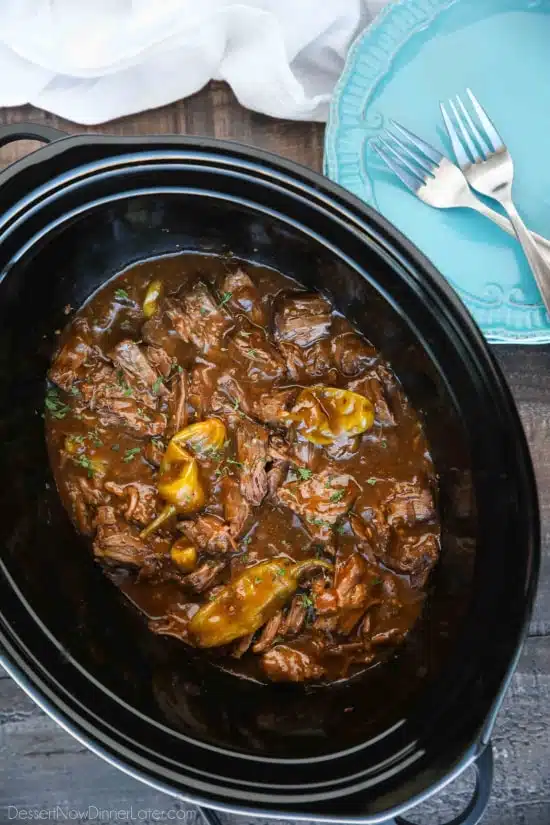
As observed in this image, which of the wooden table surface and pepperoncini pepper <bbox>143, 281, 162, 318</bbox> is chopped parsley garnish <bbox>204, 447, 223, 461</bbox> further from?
the wooden table surface

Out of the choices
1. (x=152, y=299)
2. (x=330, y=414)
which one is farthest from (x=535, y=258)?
(x=152, y=299)

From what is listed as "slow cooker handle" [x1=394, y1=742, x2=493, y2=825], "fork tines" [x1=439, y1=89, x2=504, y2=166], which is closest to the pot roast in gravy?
"slow cooker handle" [x1=394, y1=742, x2=493, y2=825]

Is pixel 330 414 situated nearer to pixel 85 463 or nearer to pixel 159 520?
pixel 159 520

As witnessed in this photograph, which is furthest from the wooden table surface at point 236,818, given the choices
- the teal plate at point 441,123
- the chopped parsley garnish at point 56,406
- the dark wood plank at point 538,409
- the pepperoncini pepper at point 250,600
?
the chopped parsley garnish at point 56,406

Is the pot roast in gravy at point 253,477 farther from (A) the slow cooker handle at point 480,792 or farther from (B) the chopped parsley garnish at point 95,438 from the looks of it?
(A) the slow cooker handle at point 480,792

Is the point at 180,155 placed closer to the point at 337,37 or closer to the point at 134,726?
the point at 337,37

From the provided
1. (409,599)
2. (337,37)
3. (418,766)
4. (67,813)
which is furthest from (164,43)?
(67,813)

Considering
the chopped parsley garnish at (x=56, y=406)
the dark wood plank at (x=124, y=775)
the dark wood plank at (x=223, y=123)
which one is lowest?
the dark wood plank at (x=124, y=775)

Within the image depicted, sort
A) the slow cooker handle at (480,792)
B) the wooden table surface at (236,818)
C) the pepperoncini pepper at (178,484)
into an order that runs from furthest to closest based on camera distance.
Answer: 1. the wooden table surface at (236,818)
2. the pepperoncini pepper at (178,484)
3. the slow cooker handle at (480,792)
